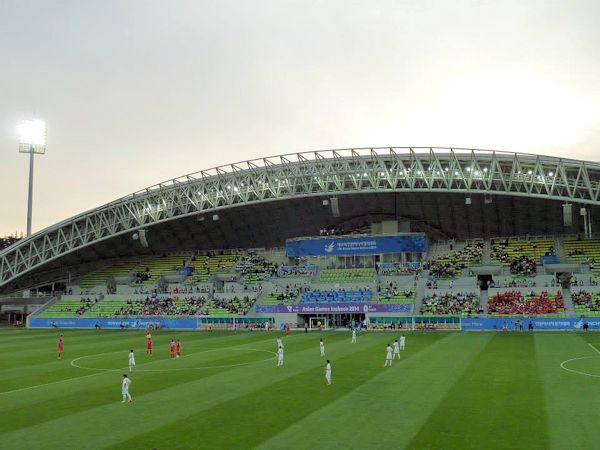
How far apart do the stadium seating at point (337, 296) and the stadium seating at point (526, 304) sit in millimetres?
14770

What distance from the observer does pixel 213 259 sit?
8875 centimetres

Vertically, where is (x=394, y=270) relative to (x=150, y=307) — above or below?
above

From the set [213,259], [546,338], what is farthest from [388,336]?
[213,259]

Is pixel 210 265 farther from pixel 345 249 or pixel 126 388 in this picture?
pixel 126 388

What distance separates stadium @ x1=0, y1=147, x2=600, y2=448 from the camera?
19.1 metres

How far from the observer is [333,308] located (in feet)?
211

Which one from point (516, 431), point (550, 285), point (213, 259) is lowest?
point (516, 431)

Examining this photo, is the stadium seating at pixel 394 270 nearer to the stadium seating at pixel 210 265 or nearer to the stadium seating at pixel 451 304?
the stadium seating at pixel 451 304

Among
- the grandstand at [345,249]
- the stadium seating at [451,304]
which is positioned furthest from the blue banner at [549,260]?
the stadium seating at [451,304]

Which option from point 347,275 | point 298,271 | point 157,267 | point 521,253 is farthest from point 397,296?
point 157,267

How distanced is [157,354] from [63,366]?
23.9 feet

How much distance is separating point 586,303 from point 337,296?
27.6m

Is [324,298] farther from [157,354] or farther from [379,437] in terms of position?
[379,437]

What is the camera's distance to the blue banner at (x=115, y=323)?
67.1 meters
